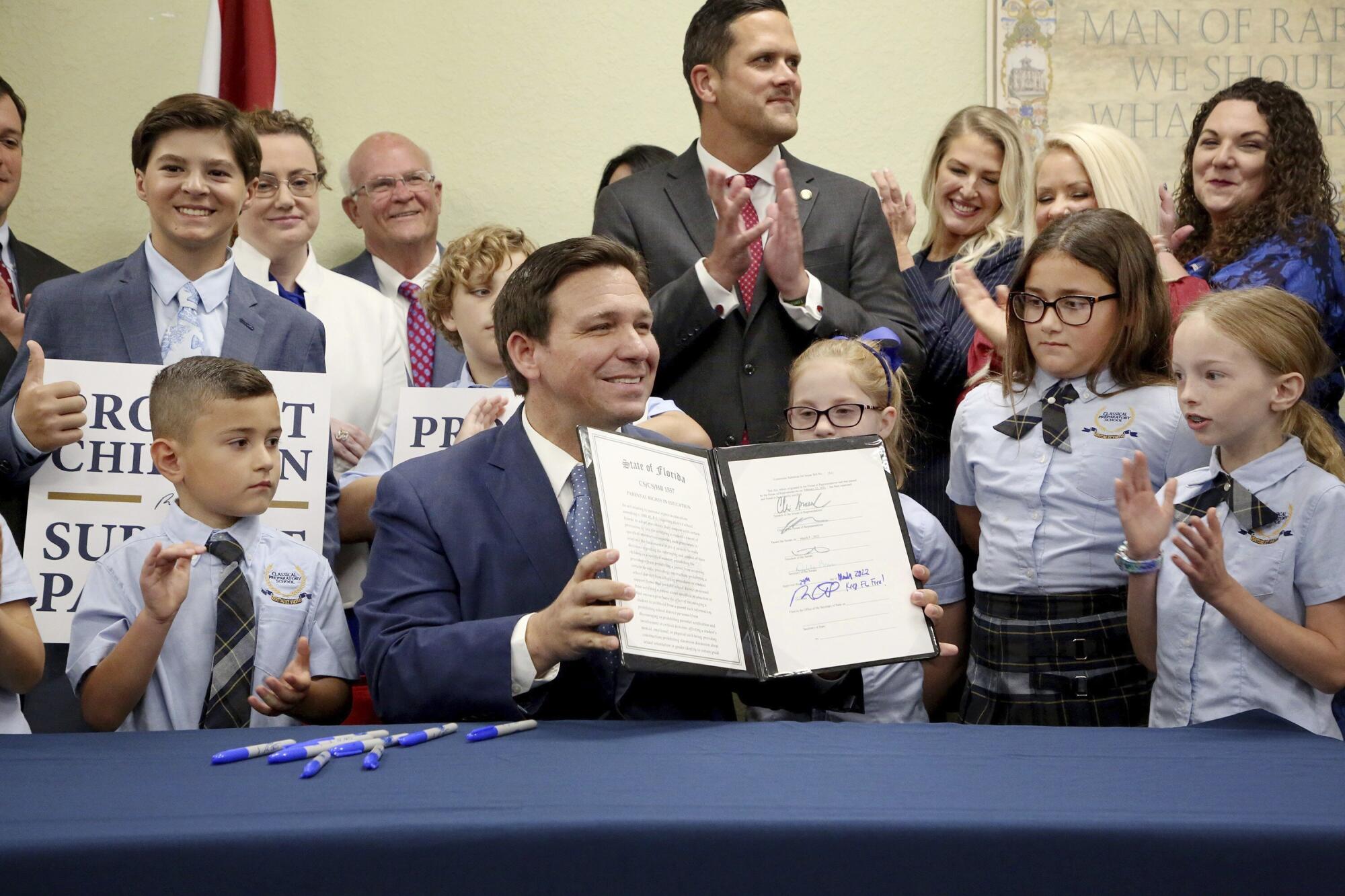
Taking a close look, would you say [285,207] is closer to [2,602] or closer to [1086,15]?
[2,602]

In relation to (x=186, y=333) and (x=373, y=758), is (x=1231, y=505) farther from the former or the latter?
(x=186, y=333)

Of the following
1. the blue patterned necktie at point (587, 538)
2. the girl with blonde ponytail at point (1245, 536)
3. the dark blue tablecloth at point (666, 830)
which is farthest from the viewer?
the girl with blonde ponytail at point (1245, 536)

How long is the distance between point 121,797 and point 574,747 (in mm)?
581

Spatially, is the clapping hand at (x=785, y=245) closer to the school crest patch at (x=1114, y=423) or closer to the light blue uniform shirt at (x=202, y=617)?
the school crest patch at (x=1114, y=423)

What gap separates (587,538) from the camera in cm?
232

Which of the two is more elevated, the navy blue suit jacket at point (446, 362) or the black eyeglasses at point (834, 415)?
the navy blue suit jacket at point (446, 362)

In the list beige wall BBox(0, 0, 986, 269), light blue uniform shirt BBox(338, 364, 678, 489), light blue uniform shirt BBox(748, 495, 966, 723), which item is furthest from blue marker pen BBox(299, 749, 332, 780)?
beige wall BBox(0, 0, 986, 269)

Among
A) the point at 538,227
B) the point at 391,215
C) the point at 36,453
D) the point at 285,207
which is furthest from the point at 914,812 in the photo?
the point at 538,227

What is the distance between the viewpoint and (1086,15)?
Result: 5020 mm

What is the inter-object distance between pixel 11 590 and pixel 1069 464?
2.12 m

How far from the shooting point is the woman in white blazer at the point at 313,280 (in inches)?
151

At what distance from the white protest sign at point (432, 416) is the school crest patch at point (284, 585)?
2.21 ft

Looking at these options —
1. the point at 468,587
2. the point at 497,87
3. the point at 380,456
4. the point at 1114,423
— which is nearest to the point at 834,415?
the point at 1114,423
